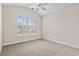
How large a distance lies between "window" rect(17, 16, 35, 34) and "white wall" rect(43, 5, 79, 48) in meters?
0.48

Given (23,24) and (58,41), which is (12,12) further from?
(58,41)

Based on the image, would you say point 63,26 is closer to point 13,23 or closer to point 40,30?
point 40,30

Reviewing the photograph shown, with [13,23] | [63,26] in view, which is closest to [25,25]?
[13,23]

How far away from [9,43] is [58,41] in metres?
1.75

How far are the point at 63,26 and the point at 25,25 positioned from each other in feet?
5.04

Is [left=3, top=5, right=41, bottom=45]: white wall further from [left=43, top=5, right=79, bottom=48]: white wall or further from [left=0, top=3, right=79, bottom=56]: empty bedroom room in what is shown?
[left=43, top=5, right=79, bottom=48]: white wall

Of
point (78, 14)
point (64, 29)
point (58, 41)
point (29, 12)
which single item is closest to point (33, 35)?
point (29, 12)

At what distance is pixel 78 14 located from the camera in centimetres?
254

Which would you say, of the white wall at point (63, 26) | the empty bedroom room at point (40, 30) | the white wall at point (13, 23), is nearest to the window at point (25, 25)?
the empty bedroom room at point (40, 30)

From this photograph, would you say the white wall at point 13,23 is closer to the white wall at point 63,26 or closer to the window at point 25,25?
the window at point 25,25

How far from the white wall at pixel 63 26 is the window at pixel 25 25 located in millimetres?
482

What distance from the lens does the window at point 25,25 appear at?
219 cm

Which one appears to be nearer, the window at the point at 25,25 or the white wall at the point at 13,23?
the window at the point at 25,25

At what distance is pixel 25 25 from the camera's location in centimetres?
221
